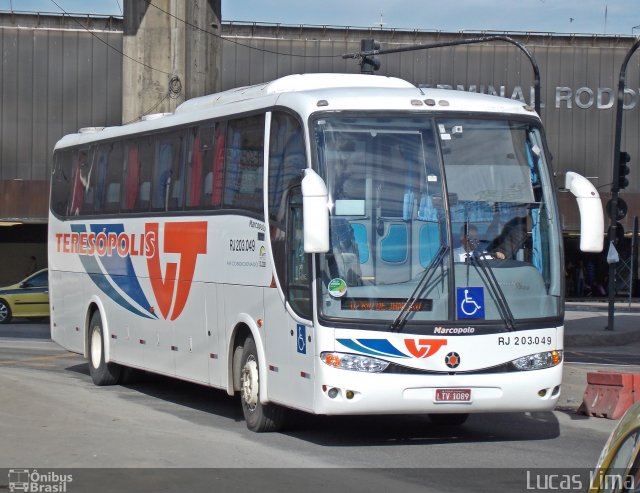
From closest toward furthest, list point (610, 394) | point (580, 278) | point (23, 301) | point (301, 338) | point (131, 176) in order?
point (301, 338) < point (610, 394) < point (131, 176) < point (23, 301) < point (580, 278)

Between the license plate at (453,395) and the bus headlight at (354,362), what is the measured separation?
0.58 m

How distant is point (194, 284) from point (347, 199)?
363cm

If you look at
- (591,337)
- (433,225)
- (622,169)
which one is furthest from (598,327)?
(433,225)

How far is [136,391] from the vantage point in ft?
53.5

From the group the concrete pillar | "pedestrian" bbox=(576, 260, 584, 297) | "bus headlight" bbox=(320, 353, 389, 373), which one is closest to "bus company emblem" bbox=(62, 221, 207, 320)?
"bus headlight" bbox=(320, 353, 389, 373)

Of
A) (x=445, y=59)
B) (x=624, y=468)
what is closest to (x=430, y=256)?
(x=624, y=468)

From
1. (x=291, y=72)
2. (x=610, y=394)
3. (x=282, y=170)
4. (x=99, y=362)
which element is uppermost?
(x=291, y=72)

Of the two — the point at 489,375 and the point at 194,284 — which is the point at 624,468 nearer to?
the point at 489,375

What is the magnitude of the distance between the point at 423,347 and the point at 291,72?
34.5 meters

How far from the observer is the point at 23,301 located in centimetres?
3105

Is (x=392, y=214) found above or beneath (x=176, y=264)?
above

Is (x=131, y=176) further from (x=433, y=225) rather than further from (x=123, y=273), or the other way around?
(x=433, y=225)

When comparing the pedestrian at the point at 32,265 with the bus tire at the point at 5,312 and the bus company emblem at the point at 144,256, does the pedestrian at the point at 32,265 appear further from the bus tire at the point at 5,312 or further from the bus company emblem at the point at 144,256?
the bus company emblem at the point at 144,256

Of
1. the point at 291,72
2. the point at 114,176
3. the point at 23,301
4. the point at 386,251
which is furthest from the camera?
the point at 291,72
